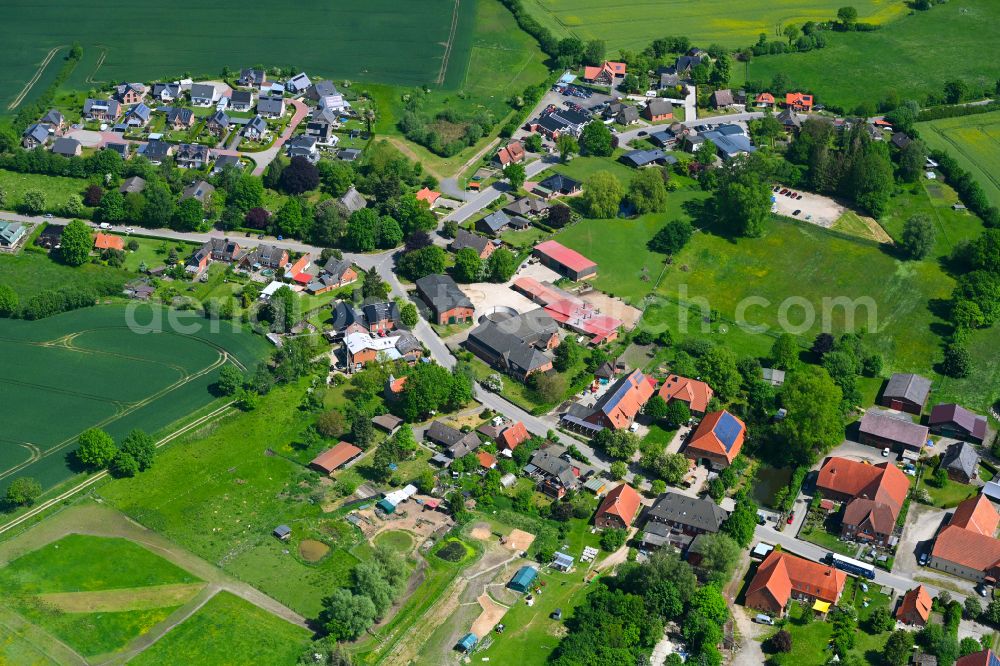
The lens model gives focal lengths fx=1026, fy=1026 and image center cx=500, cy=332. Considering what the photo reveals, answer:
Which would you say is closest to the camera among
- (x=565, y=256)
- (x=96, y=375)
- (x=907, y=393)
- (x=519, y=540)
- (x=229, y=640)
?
(x=229, y=640)

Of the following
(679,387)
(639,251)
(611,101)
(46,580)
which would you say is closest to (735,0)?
(611,101)

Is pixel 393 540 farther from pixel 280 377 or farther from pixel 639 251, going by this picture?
pixel 639 251

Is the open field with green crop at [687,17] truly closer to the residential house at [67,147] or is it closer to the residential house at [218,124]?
the residential house at [218,124]

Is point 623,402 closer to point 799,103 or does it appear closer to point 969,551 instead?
point 969,551

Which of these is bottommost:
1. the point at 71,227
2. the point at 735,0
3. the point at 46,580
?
the point at 46,580

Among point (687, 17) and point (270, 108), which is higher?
point (687, 17)

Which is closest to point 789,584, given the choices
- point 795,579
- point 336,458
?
point 795,579

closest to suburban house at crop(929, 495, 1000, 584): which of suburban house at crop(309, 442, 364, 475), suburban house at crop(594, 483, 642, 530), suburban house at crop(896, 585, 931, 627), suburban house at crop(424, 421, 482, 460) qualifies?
suburban house at crop(896, 585, 931, 627)
